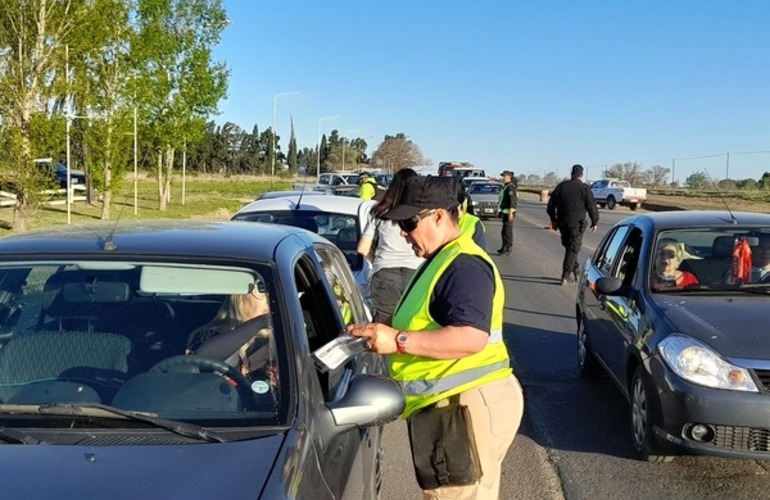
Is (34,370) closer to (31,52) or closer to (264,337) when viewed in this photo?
(264,337)

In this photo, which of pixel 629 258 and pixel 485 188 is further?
pixel 485 188

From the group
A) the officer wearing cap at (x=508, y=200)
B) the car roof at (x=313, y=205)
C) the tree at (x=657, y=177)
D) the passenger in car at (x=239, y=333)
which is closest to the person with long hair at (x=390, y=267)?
the car roof at (x=313, y=205)

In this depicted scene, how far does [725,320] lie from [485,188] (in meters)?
27.1

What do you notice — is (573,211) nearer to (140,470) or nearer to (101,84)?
(140,470)

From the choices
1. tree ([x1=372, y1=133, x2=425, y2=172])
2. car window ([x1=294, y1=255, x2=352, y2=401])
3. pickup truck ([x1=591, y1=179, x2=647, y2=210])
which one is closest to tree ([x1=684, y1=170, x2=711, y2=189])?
car window ([x1=294, y1=255, x2=352, y2=401])

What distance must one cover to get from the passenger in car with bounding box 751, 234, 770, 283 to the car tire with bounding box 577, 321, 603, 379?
1532 millimetres

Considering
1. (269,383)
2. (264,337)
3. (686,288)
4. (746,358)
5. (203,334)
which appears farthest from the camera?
(686,288)

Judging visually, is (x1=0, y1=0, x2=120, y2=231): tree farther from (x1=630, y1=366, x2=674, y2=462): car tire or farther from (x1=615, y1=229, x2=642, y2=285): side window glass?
(x1=630, y1=366, x2=674, y2=462): car tire

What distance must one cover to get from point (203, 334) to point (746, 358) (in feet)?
10.1

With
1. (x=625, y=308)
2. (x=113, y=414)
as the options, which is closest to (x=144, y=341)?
(x=113, y=414)

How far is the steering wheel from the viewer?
A: 8.78 ft

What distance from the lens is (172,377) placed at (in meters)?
2.67

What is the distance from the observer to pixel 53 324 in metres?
2.95

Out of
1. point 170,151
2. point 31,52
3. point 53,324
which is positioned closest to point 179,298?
point 53,324
